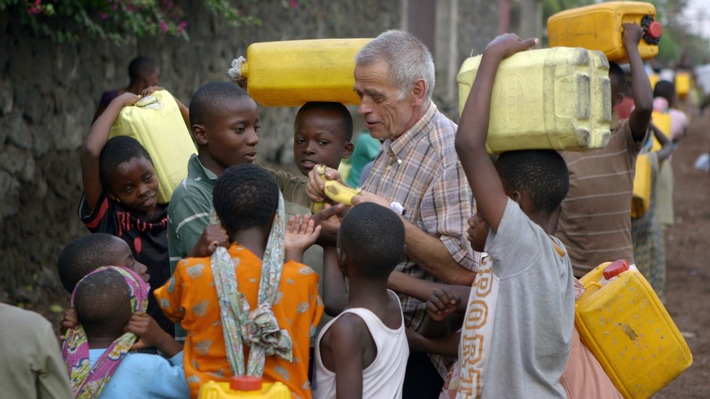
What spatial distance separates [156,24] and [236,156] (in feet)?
13.9

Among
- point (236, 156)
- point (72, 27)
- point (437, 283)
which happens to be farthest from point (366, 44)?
point (72, 27)

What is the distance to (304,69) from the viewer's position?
3596mm

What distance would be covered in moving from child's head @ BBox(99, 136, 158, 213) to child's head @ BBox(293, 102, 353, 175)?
0.63 metres

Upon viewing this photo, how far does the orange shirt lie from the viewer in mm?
2932

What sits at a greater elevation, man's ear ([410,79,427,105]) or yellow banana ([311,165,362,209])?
man's ear ([410,79,427,105])

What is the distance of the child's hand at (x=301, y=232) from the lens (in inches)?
124

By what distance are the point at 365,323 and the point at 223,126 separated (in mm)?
921

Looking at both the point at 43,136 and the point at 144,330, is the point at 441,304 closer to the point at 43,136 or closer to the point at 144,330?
the point at 144,330

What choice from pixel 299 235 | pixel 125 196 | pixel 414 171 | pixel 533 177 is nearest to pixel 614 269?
pixel 533 177

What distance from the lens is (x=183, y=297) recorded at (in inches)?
116

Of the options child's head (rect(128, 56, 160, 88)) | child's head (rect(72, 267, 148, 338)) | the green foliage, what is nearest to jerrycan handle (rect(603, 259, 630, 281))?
child's head (rect(72, 267, 148, 338))

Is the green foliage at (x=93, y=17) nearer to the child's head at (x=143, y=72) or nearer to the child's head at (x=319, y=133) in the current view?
the child's head at (x=143, y=72)

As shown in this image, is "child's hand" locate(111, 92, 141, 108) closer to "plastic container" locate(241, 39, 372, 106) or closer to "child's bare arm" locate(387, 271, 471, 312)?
"plastic container" locate(241, 39, 372, 106)

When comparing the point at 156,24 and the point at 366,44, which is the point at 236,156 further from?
the point at 156,24
